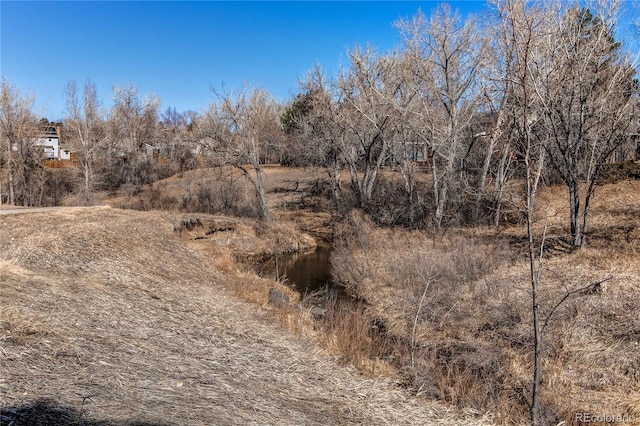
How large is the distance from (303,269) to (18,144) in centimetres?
2341

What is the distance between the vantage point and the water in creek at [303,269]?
55.2ft

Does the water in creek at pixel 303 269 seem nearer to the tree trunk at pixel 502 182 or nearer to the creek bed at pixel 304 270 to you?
the creek bed at pixel 304 270

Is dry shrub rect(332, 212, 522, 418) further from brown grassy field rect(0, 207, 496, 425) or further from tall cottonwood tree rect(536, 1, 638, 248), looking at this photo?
tall cottonwood tree rect(536, 1, 638, 248)

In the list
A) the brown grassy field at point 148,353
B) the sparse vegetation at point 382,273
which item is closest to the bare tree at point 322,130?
the sparse vegetation at point 382,273

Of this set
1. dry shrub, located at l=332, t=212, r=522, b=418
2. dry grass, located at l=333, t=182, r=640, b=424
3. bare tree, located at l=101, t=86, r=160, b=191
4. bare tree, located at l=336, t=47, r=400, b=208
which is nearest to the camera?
dry grass, located at l=333, t=182, r=640, b=424

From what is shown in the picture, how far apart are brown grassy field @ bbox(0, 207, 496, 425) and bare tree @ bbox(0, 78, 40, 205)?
20367mm

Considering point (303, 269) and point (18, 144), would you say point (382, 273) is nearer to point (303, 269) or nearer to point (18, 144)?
point (303, 269)

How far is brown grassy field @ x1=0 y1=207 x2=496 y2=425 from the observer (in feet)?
16.2

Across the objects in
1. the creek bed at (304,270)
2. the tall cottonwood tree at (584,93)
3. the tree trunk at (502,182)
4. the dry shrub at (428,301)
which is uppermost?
the tall cottonwood tree at (584,93)

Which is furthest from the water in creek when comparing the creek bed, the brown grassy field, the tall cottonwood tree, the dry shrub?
the tall cottonwood tree

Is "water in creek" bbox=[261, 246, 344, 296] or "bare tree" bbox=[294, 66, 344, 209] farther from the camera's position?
"bare tree" bbox=[294, 66, 344, 209]

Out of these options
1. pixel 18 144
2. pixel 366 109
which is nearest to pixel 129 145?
pixel 18 144

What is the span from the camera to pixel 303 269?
19766mm

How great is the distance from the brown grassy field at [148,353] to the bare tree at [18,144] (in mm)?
20367
